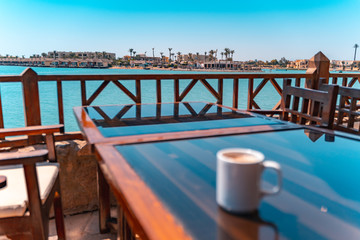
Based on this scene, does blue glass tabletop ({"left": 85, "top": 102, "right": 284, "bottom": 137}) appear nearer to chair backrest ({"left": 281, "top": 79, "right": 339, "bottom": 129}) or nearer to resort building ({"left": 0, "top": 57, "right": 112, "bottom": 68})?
chair backrest ({"left": 281, "top": 79, "right": 339, "bottom": 129})

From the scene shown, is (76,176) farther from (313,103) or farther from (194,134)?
(313,103)

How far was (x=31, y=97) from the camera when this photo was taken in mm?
2814

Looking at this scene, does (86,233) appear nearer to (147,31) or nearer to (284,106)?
(284,106)

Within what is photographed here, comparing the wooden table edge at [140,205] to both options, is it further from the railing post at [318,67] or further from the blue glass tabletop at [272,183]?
the railing post at [318,67]

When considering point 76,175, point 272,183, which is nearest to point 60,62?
point 76,175

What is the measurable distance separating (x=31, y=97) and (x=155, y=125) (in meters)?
1.85

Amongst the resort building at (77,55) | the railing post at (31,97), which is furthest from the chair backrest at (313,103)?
the resort building at (77,55)

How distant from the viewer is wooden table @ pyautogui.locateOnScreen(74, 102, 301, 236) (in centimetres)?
131

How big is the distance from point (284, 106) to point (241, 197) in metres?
1.89

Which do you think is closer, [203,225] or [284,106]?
[203,225]

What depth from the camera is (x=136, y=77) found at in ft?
10.7

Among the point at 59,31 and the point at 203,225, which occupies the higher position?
the point at 59,31

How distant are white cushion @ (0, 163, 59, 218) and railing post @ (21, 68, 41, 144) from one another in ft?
3.59

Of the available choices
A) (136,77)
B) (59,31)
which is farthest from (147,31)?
(136,77)
